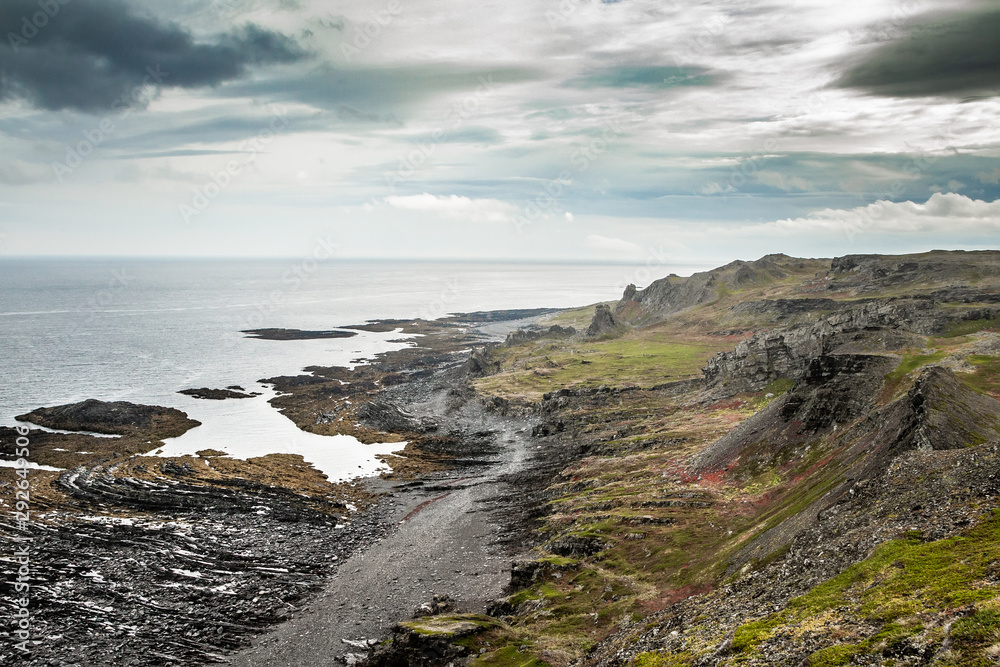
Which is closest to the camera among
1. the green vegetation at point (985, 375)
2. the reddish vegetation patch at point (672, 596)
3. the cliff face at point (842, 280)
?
the reddish vegetation patch at point (672, 596)

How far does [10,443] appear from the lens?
74250mm

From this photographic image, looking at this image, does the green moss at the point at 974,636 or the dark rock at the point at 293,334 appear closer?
the green moss at the point at 974,636

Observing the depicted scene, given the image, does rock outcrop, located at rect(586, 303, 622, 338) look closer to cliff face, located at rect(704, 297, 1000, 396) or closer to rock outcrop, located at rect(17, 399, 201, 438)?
cliff face, located at rect(704, 297, 1000, 396)

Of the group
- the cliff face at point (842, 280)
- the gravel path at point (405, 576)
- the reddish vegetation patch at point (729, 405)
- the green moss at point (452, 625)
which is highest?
the cliff face at point (842, 280)

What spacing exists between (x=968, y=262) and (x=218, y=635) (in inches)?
6163

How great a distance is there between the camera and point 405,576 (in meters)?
45.8

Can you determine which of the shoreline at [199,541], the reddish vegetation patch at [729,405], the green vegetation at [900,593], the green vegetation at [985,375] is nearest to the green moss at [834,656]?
the green vegetation at [900,593]

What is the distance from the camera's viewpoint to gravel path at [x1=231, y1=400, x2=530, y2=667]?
37.3m

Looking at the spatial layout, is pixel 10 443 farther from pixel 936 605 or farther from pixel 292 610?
pixel 936 605

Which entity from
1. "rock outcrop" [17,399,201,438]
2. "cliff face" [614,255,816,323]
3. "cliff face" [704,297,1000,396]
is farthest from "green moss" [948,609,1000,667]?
"cliff face" [614,255,816,323]

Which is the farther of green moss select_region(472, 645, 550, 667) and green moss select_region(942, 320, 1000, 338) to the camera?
green moss select_region(942, 320, 1000, 338)

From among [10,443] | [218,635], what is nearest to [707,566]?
[218,635]

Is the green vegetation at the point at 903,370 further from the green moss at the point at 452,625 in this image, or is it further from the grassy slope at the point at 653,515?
the green moss at the point at 452,625

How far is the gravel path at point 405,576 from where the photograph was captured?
3731cm
